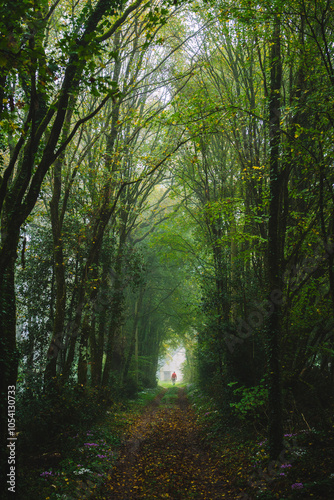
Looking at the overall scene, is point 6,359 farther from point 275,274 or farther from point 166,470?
point 275,274

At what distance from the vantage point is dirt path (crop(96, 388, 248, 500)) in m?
5.22

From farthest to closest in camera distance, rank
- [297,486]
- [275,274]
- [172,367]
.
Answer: [172,367] < [275,274] < [297,486]

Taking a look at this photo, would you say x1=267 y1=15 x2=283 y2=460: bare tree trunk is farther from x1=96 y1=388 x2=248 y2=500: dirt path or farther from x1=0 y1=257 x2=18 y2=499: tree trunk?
x1=0 y1=257 x2=18 y2=499: tree trunk

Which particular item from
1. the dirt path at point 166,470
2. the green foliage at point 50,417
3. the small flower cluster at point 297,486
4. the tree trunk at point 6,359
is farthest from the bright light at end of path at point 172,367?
the tree trunk at point 6,359

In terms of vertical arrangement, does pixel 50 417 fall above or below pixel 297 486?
above

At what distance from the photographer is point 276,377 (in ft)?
18.5

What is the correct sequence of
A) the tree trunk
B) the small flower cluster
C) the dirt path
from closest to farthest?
the tree trunk, the small flower cluster, the dirt path

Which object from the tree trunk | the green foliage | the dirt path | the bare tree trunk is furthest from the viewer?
the green foliage

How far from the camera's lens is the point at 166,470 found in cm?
623

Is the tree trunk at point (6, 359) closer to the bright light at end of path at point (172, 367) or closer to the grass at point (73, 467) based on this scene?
the grass at point (73, 467)

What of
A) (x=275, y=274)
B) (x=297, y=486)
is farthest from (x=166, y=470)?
(x=275, y=274)

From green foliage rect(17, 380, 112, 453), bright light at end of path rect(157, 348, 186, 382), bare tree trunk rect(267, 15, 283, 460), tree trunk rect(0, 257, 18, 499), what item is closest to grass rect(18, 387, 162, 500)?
green foliage rect(17, 380, 112, 453)

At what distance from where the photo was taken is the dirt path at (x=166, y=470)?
17.1ft

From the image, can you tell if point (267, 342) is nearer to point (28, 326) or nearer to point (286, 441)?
point (286, 441)
